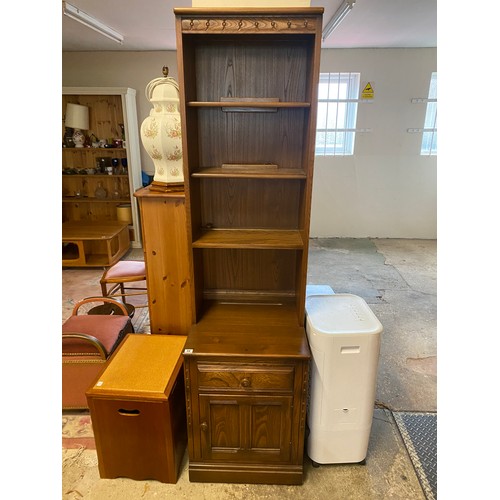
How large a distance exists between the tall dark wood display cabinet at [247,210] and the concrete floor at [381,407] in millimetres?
88

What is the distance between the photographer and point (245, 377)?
1.53m

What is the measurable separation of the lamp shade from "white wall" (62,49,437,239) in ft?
1.72

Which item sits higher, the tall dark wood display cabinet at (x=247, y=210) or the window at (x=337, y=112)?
the window at (x=337, y=112)

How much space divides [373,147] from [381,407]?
12.6 feet

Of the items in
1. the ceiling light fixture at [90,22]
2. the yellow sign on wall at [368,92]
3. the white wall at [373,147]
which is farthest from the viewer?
the yellow sign on wall at [368,92]

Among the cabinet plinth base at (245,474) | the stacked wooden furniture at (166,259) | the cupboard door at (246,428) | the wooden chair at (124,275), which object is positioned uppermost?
the stacked wooden furniture at (166,259)

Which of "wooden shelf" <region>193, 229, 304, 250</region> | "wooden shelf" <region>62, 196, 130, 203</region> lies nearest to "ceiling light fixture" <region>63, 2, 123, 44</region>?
"wooden shelf" <region>62, 196, 130, 203</region>

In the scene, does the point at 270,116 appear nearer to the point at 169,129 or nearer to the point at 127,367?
the point at 169,129

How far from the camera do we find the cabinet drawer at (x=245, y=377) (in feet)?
5.00

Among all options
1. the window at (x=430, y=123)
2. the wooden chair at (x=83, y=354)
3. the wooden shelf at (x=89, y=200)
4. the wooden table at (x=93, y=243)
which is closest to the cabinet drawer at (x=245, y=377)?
the wooden chair at (x=83, y=354)

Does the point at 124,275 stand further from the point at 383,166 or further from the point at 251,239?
the point at 383,166

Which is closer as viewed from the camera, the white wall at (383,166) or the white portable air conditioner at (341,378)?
the white portable air conditioner at (341,378)

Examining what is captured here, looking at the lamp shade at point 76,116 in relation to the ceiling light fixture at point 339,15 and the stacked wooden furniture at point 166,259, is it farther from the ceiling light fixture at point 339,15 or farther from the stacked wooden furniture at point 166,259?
the stacked wooden furniture at point 166,259

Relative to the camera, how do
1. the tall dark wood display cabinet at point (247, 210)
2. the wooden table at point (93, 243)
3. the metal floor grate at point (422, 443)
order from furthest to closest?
the wooden table at point (93, 243) → the metal floor grate at point (422, 443) → the tall dark wood display cabinet at point (247, 210)
